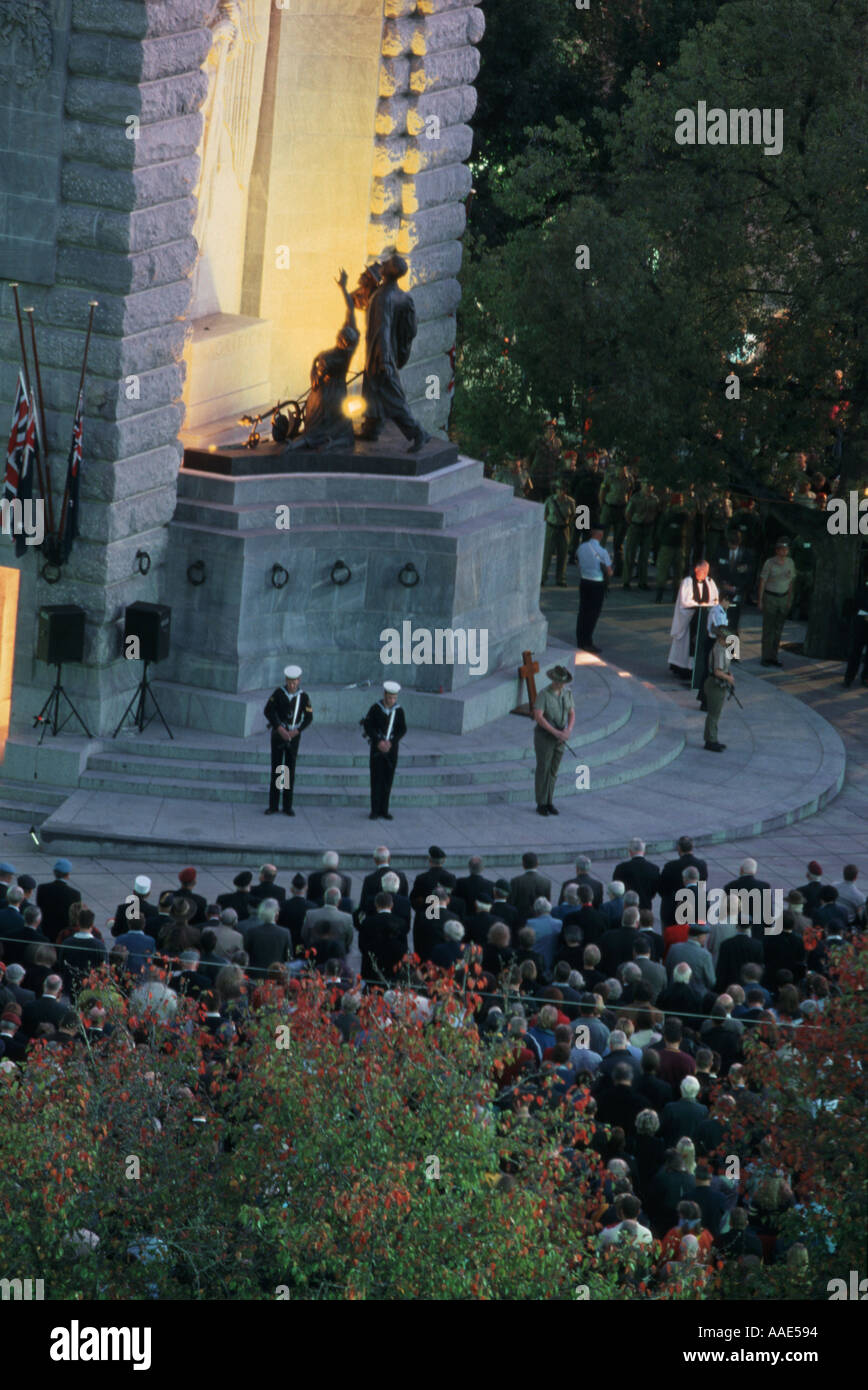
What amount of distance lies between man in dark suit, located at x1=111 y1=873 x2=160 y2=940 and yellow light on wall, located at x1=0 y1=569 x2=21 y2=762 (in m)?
5.48

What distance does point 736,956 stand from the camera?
17.3 m

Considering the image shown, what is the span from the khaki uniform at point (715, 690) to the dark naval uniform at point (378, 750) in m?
4.81

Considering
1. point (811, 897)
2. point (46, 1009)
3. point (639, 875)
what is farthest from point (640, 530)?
point (46, 1009)

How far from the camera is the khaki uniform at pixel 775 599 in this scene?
95.4 ft

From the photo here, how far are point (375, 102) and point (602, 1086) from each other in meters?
15.3

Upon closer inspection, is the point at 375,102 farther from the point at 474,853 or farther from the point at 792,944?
the point at 792,944

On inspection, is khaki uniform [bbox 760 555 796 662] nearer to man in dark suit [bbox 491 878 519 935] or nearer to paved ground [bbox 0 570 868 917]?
paved ground [bbox 0 570 868 917]

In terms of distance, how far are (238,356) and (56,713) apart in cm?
569

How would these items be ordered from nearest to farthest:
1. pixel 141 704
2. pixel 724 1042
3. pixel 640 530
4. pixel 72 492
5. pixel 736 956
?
1. pixel 724 1042
2. pixel 736 956
3. pixel 72 492
4. pixel 141 704
5. pixel 640 530

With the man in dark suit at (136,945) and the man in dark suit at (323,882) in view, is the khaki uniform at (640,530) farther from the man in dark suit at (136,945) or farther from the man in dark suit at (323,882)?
the man in dark suit at (136,945)

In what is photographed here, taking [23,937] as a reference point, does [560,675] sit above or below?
above

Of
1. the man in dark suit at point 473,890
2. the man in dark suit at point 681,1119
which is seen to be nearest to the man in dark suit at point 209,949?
the man in dark suit at point 473,890

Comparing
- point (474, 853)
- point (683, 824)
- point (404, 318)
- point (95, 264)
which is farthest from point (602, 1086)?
point (404, 318)

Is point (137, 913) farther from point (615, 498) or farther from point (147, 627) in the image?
point (615, 498)
